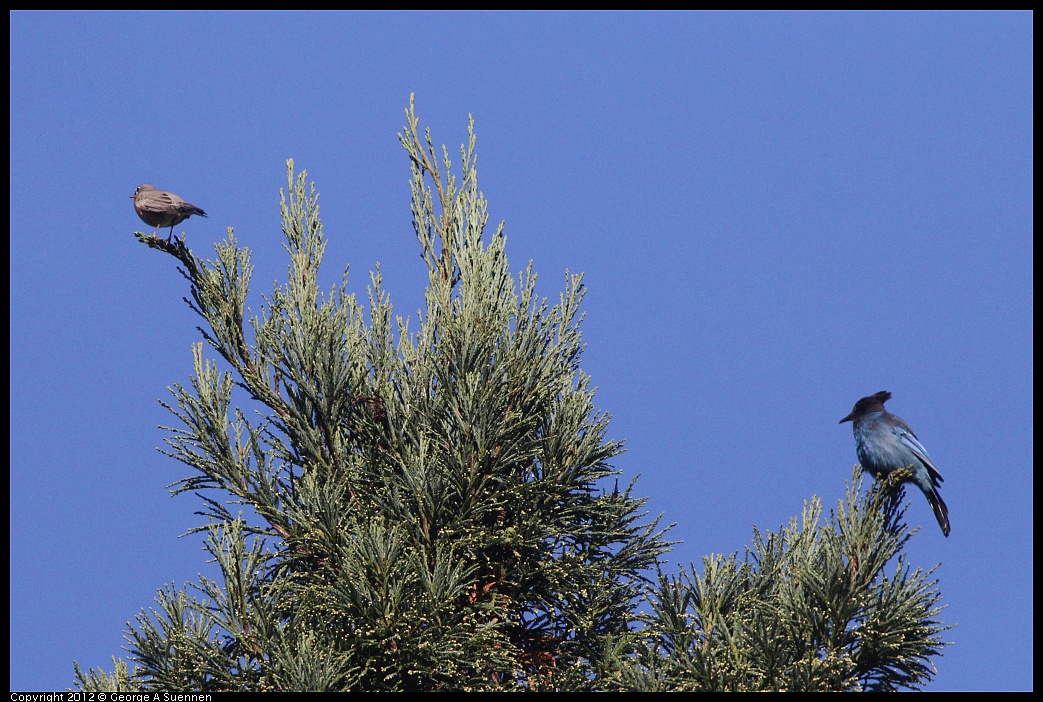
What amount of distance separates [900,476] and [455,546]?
3116 millimetres

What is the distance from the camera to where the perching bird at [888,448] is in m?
7.90

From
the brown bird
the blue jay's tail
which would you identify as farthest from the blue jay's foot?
the brown bird

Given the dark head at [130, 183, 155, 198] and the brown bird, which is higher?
the dark head at [130, 183, 155, 198]

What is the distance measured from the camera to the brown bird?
9.21 m

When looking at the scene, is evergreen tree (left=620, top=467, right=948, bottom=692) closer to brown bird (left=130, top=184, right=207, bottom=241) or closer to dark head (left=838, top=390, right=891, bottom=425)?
dark head (left=838, top=390, right=891, bottom=425)

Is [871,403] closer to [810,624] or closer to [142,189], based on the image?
[810,624]

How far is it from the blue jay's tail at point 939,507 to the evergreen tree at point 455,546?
150 centimetres

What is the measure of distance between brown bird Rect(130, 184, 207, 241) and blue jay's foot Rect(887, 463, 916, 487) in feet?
20.6

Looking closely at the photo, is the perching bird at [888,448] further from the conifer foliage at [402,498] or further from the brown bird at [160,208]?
the brown bird at [160,208]

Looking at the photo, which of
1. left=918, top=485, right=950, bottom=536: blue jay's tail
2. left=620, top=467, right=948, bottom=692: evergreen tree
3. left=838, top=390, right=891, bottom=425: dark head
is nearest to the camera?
left=620, top=467, right=948, bottom=692: evergreen tree

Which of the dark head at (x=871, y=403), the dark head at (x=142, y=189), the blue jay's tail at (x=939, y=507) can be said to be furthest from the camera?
the dark head at (x=142, y=189)

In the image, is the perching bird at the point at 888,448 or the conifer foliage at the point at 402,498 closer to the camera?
the conifer foliage at the point at 402,498

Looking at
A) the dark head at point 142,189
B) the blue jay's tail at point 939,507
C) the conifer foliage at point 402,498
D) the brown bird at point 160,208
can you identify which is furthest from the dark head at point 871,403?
the dark head at point 142,189
